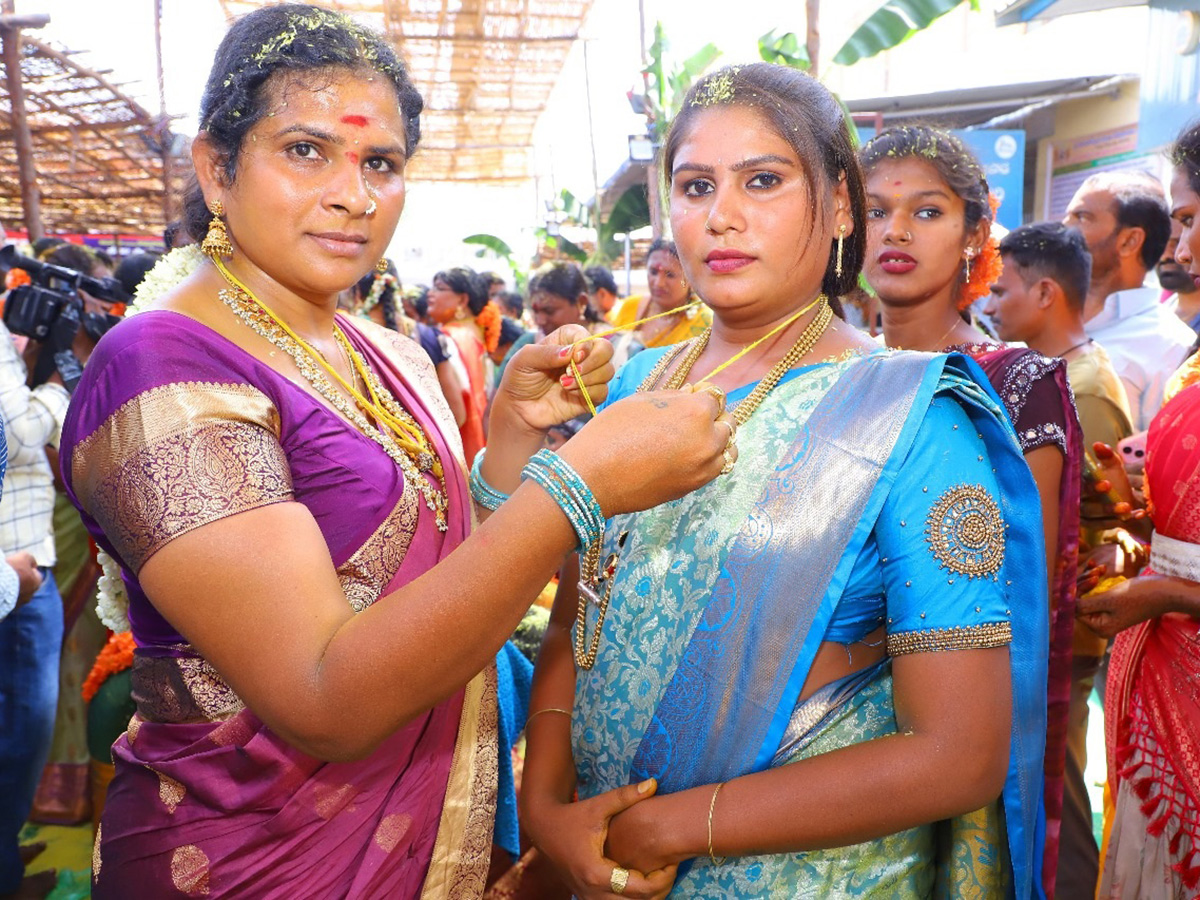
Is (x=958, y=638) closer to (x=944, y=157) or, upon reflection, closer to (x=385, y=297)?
(x=944, y=157)

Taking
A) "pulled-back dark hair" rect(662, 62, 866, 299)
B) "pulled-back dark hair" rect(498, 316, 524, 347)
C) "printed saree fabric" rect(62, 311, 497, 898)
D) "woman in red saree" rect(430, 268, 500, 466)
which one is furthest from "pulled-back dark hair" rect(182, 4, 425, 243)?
"pulled-back dark hair" rect(498, 316, 524, 347)

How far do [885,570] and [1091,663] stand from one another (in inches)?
→ 75.0

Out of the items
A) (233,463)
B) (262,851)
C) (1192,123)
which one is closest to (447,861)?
(262,851)

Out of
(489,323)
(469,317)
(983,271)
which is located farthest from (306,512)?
(489,323)

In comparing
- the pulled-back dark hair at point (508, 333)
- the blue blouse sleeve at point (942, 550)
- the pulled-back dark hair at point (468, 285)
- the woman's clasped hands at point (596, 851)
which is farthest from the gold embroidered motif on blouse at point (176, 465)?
the pulled-back dark hair at point (508, 333)

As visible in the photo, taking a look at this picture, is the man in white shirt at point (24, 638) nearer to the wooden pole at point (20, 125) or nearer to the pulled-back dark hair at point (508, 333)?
the wooden pole at point (20, 125)

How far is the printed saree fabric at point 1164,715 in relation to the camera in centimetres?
205

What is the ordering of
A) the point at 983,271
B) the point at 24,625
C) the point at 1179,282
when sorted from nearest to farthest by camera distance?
the point at 983,271 < the point at 24,625 < the point at 1179,282

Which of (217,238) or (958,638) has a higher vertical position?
(217,238)

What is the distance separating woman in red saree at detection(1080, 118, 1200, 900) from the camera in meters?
2.04

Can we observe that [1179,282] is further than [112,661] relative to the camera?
Yes

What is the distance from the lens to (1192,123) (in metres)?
2.57

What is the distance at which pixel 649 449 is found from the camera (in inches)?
45.1

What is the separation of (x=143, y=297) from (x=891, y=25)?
460 centimetres
